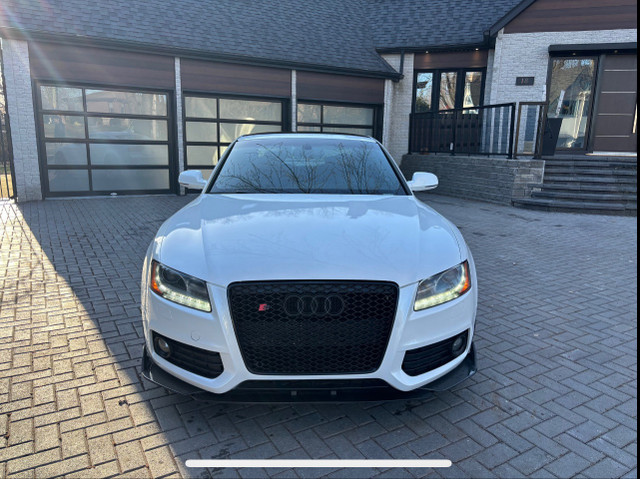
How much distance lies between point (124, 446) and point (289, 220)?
4.86ft

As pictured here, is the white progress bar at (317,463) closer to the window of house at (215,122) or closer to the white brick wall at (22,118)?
the white brick wall at (22,118)

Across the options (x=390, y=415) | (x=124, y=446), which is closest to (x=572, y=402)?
(x=390, y=415)

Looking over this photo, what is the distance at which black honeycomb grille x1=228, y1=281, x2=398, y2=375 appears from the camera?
2.26 meters

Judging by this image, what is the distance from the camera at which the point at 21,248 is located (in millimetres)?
Answer: 6551

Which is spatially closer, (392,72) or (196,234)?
(196,234)

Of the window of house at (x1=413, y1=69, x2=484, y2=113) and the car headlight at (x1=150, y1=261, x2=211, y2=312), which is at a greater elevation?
the window of house at (x1=413, y1=69, x2=484, y2=113)

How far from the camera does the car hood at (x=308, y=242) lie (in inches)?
90.6

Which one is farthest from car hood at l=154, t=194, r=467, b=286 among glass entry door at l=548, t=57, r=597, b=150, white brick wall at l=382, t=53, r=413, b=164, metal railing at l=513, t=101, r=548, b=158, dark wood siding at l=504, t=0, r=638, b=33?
white brick wall at l=382, t=53, r=413, b=164

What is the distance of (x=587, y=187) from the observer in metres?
10.8

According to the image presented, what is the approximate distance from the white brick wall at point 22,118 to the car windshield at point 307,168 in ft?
29.7

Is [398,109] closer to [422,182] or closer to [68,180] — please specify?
[68,180]

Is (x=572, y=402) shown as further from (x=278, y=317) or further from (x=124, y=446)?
(x=124, y=446)

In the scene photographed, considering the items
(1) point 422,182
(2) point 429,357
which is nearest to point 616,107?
(1) point 422,182

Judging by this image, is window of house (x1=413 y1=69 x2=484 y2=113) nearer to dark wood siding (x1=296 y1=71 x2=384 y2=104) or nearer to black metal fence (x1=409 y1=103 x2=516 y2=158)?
black metal fence (x1=409 y1=103 x2=516 y2=158)
